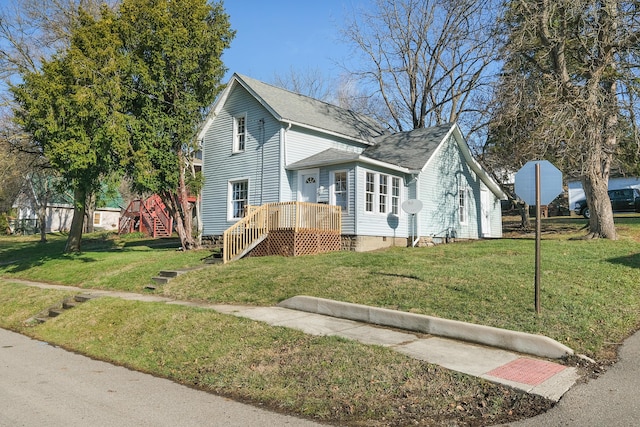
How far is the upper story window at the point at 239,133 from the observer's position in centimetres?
2081

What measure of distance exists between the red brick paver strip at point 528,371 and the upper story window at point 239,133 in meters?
16.5

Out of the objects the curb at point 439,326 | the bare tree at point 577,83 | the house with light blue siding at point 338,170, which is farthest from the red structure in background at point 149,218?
the curb at point 439,326

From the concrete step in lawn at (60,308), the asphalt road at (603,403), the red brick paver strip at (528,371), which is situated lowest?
the concrete step in lawn at (60,308)

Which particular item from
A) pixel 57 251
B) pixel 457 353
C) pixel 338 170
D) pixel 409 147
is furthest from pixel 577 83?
pixel 57 251

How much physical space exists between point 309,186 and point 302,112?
3867 mm

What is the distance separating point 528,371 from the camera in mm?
5832

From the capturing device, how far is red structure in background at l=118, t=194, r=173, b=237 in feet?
104

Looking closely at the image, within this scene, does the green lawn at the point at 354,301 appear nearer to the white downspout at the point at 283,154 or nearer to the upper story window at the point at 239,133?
the white downspout at the point at 283,154

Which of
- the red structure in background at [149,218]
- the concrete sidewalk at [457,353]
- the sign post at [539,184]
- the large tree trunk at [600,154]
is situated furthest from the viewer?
the red structure in background at [149,218]

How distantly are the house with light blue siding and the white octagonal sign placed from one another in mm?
8795

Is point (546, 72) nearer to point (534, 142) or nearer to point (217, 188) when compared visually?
point (534, 142)

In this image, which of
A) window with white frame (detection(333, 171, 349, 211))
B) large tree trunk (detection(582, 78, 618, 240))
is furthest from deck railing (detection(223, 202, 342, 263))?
large tree trunk (detection(582, 78, 618, 240))

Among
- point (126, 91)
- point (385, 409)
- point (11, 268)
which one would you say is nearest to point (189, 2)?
point (126, 91)

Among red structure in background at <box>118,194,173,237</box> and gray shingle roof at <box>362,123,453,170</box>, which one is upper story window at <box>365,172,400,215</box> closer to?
gray shingle roof at <box>362,123,453,170</box>
